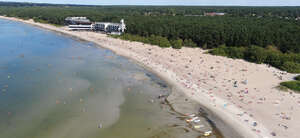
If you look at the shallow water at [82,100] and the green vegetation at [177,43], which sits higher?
the green vegetation at [177,43]

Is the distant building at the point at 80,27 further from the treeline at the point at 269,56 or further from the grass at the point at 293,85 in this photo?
the grass at the point at 293,85

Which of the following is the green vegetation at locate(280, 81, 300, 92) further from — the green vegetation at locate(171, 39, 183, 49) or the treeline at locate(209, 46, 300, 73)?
the green vegetation at locate(171, 39, 183, 49)

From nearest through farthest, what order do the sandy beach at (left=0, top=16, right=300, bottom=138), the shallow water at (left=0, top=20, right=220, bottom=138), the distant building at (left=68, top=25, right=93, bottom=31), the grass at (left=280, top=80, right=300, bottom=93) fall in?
the shallow water at (left=0, top=20, right=220, bottom=138) < the sandy beach at (left=0, top=16, right=300, bottom=138) < the grass at (left=280, top=80, right=300, bottom=93) < the distant building at (left=68, top=25, right=93, bottom=31)

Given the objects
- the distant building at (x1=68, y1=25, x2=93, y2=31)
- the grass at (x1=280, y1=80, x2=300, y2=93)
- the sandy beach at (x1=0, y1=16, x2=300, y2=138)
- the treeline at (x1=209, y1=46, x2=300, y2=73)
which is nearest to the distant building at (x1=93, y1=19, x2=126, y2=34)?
the distant building at (x1=68, y1=25, x2=93, y2=31)

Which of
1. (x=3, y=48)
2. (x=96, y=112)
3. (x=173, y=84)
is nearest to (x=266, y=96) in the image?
(x=173, y=84)

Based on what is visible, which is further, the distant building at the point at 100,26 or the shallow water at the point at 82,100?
the distant building at the point at 100,26

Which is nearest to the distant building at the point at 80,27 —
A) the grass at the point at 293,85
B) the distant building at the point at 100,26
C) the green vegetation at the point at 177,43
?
the distant building at the point at 100,26

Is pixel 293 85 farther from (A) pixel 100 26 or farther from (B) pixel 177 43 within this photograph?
(A) pixel 100 26
